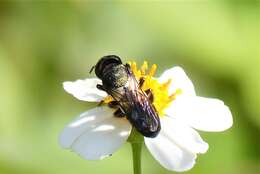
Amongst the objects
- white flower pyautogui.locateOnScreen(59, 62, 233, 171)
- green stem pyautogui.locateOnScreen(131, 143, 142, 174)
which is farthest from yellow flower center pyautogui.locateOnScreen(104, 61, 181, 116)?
green stem pyautogui.locateOnScreen(131, 143, 142, 174)

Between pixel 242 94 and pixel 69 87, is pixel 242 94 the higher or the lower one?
the lower one

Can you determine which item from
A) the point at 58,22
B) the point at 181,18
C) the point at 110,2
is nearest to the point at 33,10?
the point at 58,22

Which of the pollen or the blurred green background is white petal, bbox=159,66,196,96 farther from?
the blurred green background

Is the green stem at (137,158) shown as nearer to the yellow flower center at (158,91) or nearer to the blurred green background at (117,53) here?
the yellow flower center at (158,91)

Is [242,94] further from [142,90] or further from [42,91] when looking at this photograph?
[142,90]

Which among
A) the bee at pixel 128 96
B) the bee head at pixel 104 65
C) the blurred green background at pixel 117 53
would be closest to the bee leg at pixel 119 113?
the bee at pixel 128 96
